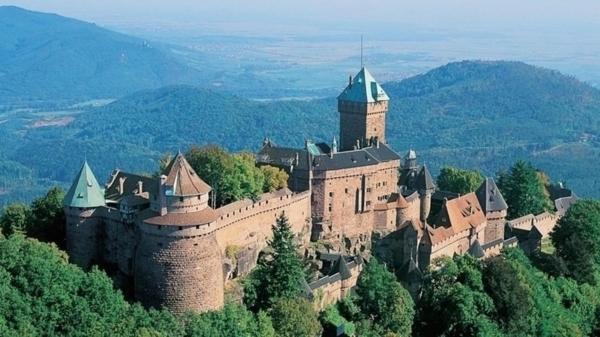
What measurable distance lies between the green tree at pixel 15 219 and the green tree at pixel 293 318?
17512 mm

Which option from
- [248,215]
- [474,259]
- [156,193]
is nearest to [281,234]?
[248,215]

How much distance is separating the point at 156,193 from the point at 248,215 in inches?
355

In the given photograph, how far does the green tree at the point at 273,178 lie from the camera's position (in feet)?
214

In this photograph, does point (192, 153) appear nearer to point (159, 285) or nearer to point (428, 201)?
point (159, 285)

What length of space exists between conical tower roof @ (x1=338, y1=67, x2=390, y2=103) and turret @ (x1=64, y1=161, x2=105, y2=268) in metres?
28.8

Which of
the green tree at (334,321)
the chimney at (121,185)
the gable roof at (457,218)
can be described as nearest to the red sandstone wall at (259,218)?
the green tree at (334,321)

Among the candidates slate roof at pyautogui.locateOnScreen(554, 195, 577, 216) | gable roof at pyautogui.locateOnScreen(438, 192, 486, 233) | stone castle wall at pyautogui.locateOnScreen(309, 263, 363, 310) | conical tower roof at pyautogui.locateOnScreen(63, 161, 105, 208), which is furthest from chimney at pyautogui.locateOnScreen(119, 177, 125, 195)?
slate roof at pyautogui.locateOnScreen(554, 195, 577, 216)

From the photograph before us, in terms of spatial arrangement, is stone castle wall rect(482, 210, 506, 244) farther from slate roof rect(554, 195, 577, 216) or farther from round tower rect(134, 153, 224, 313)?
round tower rect(134, 153, 224, 313)

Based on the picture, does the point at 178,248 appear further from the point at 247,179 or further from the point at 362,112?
the point at 362,112

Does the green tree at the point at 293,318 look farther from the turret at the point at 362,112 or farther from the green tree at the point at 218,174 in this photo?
the turret at the point at 362,112

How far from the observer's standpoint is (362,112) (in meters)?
76.5

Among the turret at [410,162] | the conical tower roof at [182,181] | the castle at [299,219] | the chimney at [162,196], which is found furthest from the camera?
the turret at [410,162]

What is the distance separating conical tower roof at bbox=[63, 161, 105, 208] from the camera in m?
54.7

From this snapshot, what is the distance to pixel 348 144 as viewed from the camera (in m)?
78.0
